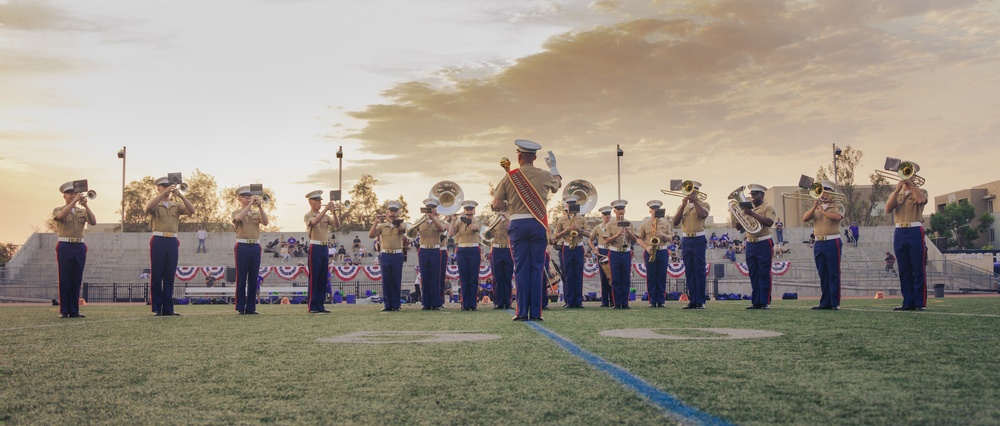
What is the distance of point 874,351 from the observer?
17.9 ft

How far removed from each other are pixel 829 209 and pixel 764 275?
5.75 ft

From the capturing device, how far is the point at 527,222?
31.6ft

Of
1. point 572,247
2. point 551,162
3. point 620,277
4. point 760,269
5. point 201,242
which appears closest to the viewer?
point 551,162

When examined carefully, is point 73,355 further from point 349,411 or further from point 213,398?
point 349,411

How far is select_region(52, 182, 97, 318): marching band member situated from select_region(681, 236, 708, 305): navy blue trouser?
10.5 metres

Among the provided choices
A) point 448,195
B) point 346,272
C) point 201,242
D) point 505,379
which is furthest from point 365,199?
point 505,379

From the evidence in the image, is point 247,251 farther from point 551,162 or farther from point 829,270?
point 829,270

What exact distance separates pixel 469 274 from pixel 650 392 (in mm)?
12035

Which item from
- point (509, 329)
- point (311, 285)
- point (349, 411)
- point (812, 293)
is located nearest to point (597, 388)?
point (349, 411)

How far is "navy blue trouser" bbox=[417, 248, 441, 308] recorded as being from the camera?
608 inches

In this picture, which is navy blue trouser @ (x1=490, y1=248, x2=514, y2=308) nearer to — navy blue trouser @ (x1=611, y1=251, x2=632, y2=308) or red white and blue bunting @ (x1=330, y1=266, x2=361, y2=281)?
navy blue trouser @ (x1=611, y1=251, x2=632, y2=308)

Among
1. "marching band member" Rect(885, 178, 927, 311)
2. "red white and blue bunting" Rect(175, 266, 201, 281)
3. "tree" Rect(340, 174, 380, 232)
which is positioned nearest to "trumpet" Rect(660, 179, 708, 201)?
"marching band member" Rect(885, 178, 927, 311)

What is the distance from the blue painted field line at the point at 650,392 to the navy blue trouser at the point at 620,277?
389 inches

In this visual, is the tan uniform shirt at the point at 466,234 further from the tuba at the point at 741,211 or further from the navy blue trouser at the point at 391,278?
the tuba at the point at 741,211
